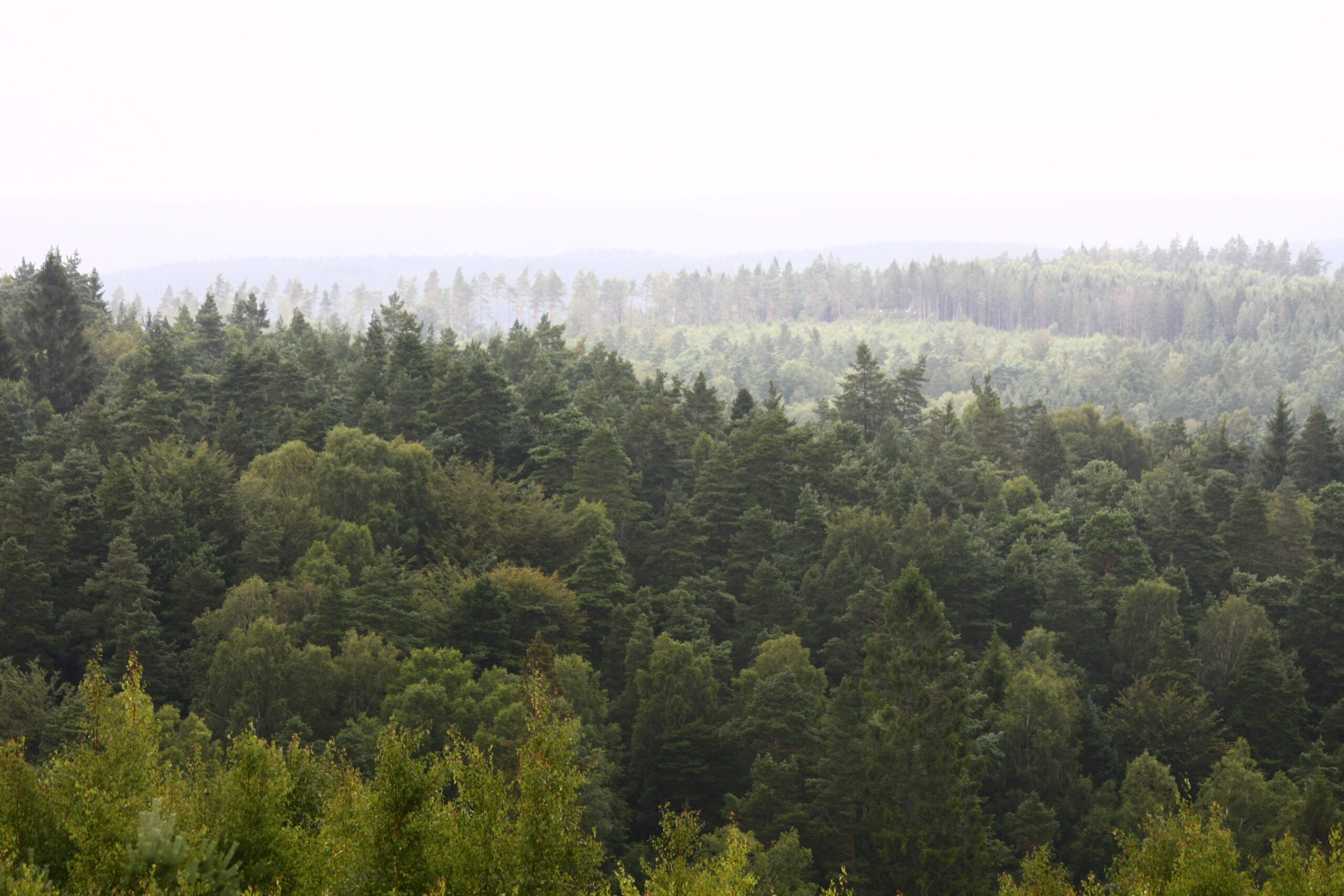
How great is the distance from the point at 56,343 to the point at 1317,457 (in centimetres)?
11309

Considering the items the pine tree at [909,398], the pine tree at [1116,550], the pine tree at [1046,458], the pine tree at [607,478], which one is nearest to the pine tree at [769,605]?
the pine tree at [607,478]

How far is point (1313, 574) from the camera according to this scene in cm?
6981

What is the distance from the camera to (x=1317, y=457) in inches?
3799

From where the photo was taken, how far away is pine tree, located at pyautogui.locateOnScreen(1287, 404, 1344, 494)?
96.1 metres

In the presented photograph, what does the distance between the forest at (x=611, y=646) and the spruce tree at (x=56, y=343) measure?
31cm

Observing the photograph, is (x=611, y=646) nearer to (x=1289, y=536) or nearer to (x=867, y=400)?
(x=1289, y=536)

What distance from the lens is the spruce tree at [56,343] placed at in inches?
3686

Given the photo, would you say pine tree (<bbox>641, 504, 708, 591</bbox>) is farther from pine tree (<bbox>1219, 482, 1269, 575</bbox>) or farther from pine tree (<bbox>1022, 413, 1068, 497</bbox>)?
pine tree (<bbox>1022, 413, 1068, 497</bbox>)

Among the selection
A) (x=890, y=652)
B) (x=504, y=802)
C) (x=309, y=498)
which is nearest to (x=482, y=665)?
(x=309, y=498)

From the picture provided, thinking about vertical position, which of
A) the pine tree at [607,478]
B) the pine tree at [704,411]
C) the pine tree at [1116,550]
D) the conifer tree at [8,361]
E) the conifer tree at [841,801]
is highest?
the conifer tree at [8,361]

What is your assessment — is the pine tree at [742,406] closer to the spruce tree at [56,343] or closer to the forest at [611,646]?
the forest at [611,646]

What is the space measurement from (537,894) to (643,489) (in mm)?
60534

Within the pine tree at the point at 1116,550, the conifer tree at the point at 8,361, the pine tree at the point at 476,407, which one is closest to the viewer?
the pine tree at the point at 1116,550

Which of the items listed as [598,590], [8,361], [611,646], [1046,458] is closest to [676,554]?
[598,590]
